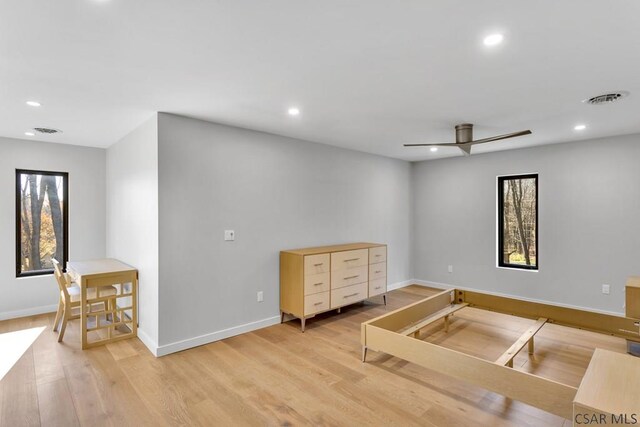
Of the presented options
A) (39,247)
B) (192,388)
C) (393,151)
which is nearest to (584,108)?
(393,151)

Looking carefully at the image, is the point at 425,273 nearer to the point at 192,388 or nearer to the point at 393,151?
the point at 393,151

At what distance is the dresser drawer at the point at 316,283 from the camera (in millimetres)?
3895

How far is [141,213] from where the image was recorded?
3.57 m

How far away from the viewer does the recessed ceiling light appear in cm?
180

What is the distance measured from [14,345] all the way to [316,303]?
3.22m

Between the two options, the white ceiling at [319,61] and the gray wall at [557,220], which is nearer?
the white ceiling at [319,61]

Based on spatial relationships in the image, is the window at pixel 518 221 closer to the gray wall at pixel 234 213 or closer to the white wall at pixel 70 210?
the gray wall at pixel 234 213

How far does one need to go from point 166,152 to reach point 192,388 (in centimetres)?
216

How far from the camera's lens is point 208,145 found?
139 inches

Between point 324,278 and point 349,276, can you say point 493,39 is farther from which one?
point 349,276

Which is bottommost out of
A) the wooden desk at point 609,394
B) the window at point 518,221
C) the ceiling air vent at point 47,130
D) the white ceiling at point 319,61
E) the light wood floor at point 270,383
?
the light wood floor at point 270,383

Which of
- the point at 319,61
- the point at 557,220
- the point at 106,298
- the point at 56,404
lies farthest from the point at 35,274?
the point at 557,220

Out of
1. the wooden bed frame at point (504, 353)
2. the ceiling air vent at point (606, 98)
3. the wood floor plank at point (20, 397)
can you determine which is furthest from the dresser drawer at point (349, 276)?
the ceiling air vent at point (606, 98)

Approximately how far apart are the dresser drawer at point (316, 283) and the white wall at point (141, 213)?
5.30 ft
